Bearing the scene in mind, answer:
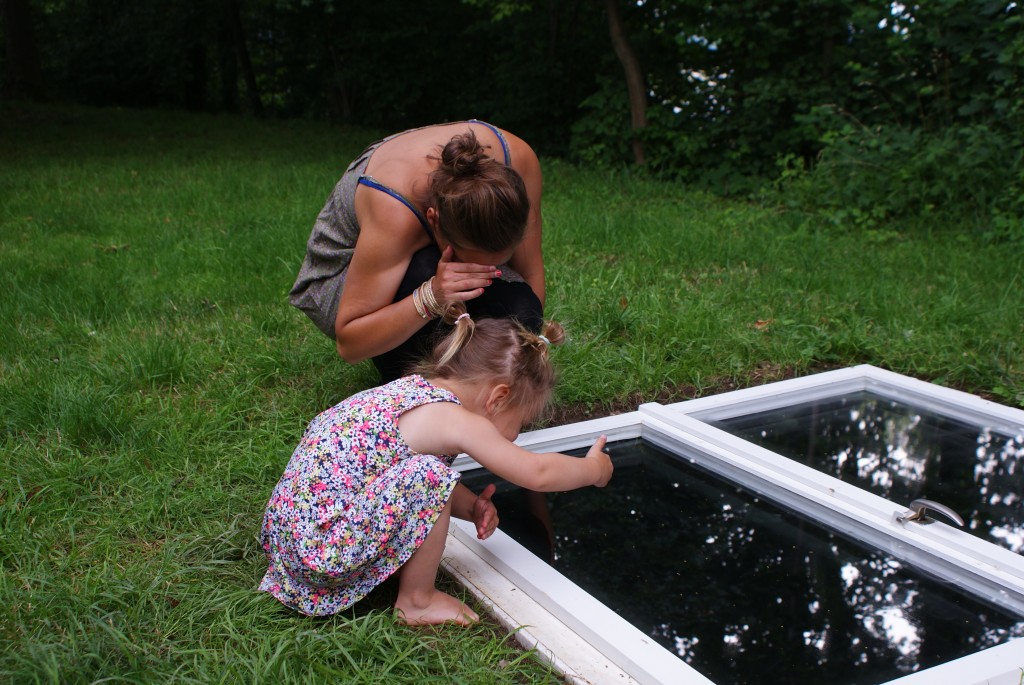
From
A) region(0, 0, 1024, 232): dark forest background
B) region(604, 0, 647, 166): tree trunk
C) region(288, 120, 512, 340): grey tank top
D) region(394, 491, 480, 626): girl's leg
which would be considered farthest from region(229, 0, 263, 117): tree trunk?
region(394, 491, 480, 626): girl's leg

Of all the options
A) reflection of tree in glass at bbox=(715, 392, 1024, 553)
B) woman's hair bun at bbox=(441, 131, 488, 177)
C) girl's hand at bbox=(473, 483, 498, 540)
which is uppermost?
woman's hair bun at bbox=(441, 131, 488, 177)

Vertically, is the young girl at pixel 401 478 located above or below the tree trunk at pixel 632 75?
below

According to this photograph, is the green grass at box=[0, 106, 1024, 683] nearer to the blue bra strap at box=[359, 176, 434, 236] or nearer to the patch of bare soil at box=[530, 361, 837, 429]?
the patch of bare soil at box=[530, 361, 837, 429]

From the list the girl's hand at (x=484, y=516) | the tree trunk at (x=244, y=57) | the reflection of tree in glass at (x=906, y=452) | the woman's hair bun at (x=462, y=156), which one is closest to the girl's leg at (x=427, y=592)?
the girl's hand at (x=484, y=516)

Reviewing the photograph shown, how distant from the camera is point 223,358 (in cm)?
307

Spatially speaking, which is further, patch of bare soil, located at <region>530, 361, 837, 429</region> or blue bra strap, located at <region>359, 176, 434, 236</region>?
patch of bare soil, located at <region>530, 361, 837, 429</region>

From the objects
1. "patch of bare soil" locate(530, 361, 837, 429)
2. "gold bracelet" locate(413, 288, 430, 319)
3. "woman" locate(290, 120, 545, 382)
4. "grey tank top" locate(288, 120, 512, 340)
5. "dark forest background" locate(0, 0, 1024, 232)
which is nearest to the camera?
"woman" locate(290, 120, 545, 382)

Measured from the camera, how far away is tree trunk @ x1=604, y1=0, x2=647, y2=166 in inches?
307

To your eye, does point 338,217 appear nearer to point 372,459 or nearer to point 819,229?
point 372,459

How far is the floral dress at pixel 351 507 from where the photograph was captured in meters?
1.63

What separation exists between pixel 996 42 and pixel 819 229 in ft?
5.27

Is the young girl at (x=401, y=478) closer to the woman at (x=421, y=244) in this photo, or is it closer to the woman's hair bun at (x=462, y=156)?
the woman at (x=421, y=244)

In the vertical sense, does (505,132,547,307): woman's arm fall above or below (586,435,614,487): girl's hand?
above

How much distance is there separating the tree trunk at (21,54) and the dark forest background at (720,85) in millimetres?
25
